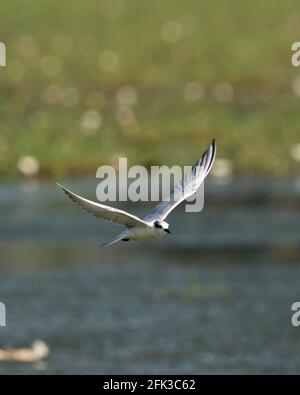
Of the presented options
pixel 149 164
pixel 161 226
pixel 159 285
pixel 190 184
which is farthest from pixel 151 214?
pixel 149 164

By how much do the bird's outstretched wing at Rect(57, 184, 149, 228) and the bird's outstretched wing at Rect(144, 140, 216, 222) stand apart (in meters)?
0.54

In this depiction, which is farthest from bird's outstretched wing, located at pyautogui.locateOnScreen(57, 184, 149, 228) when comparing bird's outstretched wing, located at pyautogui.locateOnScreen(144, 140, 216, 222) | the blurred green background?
the blurred green background

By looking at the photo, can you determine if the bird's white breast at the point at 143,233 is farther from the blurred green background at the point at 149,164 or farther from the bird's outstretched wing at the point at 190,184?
the blurred green background at the point at 149,164

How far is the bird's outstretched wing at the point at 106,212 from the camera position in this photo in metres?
9.98

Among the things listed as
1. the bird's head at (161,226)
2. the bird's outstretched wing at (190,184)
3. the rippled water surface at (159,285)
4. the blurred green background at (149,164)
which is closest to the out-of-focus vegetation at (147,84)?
the blurred green background at (149,164)

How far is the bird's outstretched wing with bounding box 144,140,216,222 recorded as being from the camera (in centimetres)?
1119

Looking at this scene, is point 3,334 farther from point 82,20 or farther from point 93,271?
point 82,20

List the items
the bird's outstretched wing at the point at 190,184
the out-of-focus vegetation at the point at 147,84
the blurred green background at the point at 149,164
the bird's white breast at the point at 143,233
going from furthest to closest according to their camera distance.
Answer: the out-of-focus vegetation at the point at 147,84 → the blurred green background at the point at 149,164 → the bird's outstretched wing at the point at 190,184 → the bird's white breast at the point at 143,233

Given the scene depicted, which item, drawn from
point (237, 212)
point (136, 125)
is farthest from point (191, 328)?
point (136, 125)

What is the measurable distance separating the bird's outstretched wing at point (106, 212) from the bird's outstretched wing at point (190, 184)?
539 millimetres

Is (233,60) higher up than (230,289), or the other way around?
(233,60)

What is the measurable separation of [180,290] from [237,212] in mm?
3599

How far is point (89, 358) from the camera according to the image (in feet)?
46.8

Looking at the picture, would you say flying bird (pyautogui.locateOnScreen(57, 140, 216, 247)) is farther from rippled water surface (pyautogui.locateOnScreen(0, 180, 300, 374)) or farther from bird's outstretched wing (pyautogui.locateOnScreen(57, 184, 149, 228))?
rippled water surface (pyautogui.locateOnScreen(0, 180, 300, 374))
